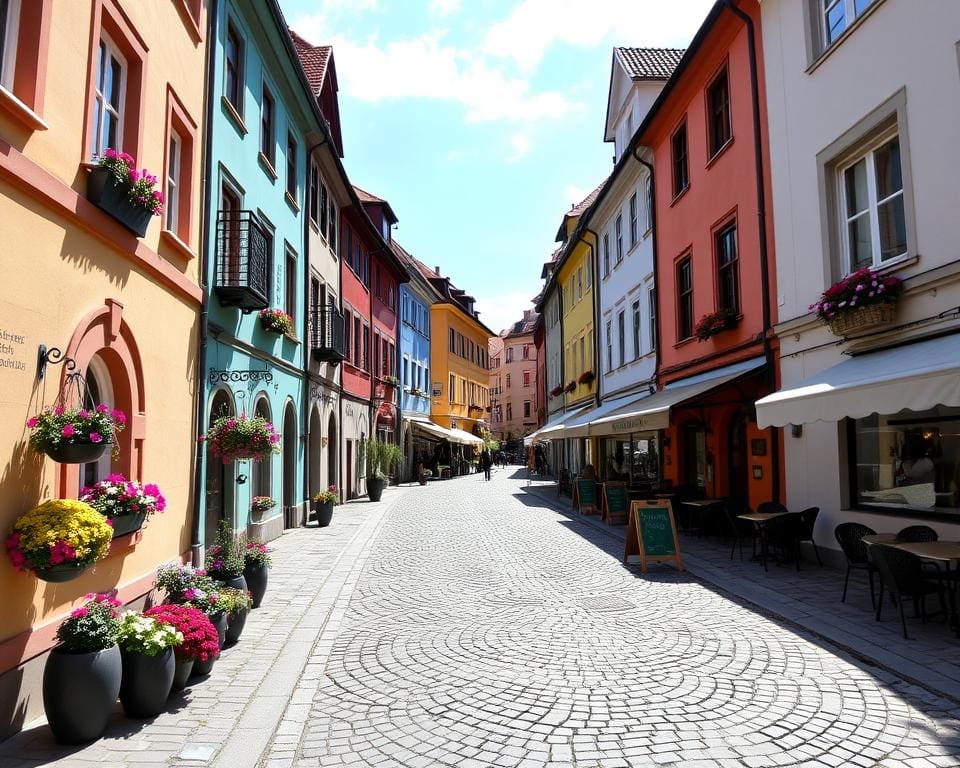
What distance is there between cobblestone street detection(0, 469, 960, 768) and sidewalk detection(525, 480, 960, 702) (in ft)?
0.62

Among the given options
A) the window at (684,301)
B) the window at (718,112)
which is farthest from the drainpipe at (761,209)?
the window at (684,301)

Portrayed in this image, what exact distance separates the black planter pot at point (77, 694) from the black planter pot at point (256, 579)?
3.39 meters

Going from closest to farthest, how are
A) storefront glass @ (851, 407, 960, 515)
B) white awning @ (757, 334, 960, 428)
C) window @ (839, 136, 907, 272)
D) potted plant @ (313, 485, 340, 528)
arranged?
white awning @ (757, 334, 960, 428), storefront glass @ (851, 407, 960, 515), window @ (839, 136, 907, 272), potted plant @ (313, 485, 340, 528)

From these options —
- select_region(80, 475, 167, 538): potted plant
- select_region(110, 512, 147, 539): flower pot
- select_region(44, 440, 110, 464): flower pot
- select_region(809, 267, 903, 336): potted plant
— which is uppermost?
select_region(809, 267, 903, 336): potted plant

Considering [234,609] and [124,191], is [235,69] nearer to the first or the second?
[124,191]

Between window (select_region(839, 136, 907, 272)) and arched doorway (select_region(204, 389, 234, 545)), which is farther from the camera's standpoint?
arched doorway (select_region(204, 389, 234, 545))

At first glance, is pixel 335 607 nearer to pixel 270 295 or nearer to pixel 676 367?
pixel 270 295

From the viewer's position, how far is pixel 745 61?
13.0 m

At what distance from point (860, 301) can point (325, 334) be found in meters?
13.4

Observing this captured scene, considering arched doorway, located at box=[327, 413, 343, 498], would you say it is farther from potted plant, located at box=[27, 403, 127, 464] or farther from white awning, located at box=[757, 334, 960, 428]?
potted plant, located at box=[27, 403, 127, 464]

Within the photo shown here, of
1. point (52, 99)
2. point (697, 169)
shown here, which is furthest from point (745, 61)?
point (52, 99)

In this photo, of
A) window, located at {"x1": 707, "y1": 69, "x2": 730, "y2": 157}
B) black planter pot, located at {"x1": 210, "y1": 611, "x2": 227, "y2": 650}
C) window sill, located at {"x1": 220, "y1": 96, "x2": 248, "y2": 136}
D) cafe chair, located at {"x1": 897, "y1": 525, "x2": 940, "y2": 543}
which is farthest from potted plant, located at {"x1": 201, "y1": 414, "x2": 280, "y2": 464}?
window, located at {"x1": 707, "y1": 69, "x2": 730, "y2": 157}

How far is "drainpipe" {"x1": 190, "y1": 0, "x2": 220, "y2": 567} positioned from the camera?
32.2ft

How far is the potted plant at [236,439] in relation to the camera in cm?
998
